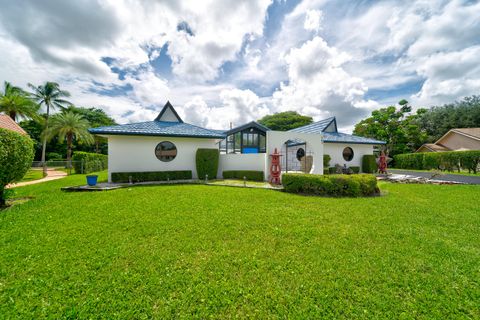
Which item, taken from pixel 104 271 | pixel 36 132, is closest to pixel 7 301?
pixel 104 271

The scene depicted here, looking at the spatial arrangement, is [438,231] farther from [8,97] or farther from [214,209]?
[8,97]

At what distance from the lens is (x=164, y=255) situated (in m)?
3.36

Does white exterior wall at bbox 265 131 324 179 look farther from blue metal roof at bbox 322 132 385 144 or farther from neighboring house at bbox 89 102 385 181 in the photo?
blue metal roof at bbox 322 132 385 144

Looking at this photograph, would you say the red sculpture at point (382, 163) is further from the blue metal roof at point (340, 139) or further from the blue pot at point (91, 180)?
the blue pot at point (91, 180)

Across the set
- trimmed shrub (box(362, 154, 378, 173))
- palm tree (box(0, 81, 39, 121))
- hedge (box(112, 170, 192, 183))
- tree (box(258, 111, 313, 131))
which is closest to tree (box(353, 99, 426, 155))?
trimmed shrub (box(362, 154, 378, 173))

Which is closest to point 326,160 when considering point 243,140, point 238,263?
point 243,140

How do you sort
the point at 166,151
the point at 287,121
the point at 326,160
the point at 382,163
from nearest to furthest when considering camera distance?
the point at 166,151
the point at 382,163
the point at 326,160
the point at 287,121

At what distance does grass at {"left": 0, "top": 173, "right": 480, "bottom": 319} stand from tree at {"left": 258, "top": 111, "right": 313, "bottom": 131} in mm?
35624

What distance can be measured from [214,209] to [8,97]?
32406 mm

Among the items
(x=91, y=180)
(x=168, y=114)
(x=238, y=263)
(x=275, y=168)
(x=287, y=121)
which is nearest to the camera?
(x=238, y=263)

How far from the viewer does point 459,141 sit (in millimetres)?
25891

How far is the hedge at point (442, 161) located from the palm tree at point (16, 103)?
159 feet

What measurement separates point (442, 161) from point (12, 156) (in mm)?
31909

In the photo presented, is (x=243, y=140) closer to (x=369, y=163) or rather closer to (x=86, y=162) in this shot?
(x=369, y=163)
